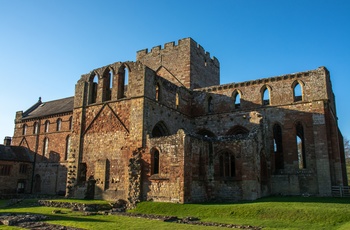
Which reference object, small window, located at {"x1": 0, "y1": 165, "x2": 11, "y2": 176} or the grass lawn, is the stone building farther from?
small window, located at {"x1": 0, "y1": 165, "x2": 11, "y2": 176}

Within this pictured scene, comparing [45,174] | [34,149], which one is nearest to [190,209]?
[45,174]

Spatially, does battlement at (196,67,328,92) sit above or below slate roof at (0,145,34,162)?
above

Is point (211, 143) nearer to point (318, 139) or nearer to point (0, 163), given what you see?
point (318, 139)

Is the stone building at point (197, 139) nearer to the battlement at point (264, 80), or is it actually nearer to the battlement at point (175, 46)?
the battlement at point (264, 80)

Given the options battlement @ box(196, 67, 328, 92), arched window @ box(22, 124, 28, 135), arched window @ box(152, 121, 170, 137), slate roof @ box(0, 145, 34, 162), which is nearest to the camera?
arched window @ box(152, 121, 170, 137)

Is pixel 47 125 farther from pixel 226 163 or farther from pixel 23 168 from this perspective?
pixel 226 163

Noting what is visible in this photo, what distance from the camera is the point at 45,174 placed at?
36281mm

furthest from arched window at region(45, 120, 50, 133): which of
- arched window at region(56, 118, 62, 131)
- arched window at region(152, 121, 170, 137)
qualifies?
arched window at region(152, 121, 170, 137)

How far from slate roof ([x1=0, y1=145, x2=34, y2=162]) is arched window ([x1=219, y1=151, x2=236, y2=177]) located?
2545cm

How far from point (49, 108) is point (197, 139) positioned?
27.5 metres

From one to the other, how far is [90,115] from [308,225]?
1883 cm

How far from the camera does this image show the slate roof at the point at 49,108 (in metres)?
38.1

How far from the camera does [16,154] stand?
36594 millimetres

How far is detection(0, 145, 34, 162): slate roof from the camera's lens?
34.8 meters
